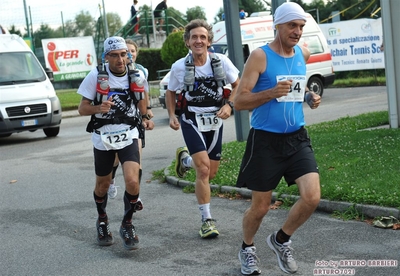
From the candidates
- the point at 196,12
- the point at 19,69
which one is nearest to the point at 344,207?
the point at 19,69

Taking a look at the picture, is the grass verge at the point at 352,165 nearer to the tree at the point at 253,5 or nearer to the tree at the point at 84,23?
the tree at the point at 84,23

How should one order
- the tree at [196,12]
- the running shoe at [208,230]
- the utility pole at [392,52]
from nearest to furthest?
the running shoe at [208,230], the utility pole at [392,52], the tree at [196,12]

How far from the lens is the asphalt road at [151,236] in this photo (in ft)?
20.9

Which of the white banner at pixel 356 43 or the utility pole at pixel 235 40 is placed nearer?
the utility pole at pixel 235 40

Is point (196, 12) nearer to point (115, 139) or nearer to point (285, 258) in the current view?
point (115, 139)

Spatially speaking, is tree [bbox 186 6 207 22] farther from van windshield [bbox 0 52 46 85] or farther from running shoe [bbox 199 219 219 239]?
running shoe [bbox 199 219 219 239]

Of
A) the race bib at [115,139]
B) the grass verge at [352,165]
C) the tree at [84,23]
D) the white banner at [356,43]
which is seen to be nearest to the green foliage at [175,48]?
the tree at [84,23]

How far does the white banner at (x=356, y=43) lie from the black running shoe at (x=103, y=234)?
72.0ft

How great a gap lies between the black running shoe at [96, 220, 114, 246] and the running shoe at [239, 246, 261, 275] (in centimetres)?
186

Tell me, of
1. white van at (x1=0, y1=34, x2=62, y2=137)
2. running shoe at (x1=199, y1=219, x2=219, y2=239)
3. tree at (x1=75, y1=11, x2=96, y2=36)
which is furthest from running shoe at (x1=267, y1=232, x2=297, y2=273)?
tree at (x1=75, y1=11, x2=96, y2=36)

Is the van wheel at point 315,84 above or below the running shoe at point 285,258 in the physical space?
above

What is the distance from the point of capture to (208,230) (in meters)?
7.38

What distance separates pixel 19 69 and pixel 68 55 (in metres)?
12.9

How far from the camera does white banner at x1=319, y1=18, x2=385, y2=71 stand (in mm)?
28172
